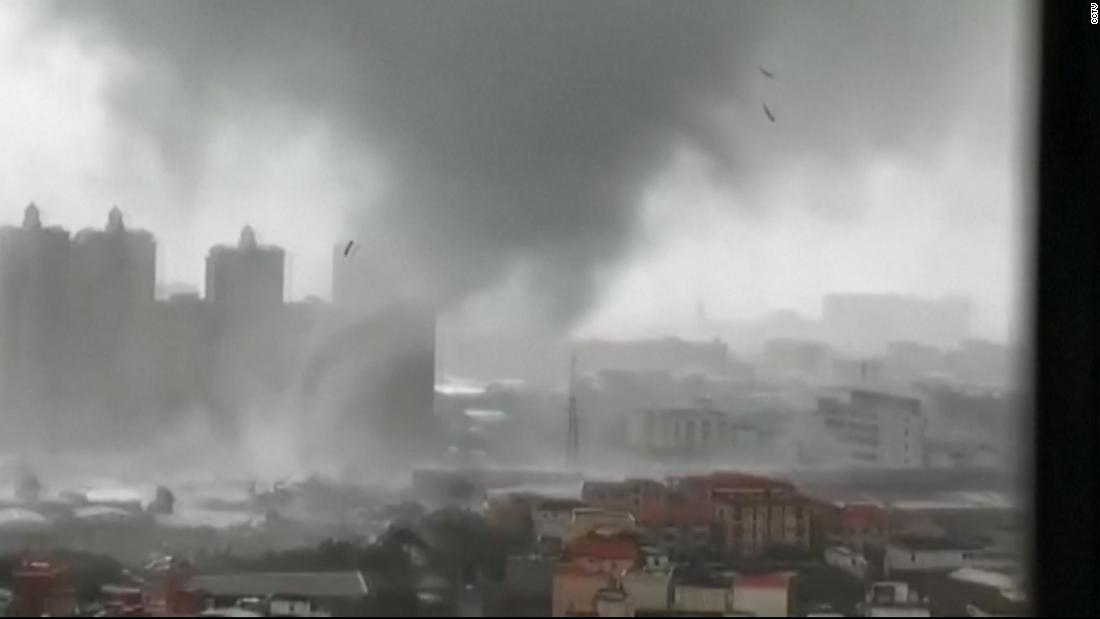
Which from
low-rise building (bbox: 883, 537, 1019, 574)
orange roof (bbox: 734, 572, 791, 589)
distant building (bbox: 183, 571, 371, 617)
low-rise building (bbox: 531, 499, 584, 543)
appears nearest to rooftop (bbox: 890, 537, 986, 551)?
low-rise building (bbox: 883, 537, 1019, 574)

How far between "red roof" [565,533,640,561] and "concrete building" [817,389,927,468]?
23 cm

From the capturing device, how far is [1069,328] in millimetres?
1124

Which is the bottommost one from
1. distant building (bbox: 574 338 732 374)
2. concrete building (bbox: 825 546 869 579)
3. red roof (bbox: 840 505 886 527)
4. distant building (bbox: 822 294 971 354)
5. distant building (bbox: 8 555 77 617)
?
distant building (bbox: 8 555 77 617)

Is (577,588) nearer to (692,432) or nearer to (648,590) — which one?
(648,590)

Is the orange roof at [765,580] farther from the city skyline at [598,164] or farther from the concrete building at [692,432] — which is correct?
the city skyline at [598,164]

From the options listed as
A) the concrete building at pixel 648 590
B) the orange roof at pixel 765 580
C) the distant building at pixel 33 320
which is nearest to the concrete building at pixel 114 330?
the distant building at pixel 33 320

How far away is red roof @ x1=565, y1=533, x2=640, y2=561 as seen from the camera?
115 cm

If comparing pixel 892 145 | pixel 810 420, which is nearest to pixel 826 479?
pixel 810 420

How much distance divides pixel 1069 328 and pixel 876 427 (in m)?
0.21

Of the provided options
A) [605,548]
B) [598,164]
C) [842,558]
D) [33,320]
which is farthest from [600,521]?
[33,320]

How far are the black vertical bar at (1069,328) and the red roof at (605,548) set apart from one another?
1.28 ft

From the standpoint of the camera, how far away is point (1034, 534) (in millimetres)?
1140

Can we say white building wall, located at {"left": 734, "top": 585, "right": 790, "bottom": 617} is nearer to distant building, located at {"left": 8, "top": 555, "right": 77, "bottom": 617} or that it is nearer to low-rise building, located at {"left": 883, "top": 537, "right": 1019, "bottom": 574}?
low-rise building, located at {"left": 883, "top": 537, "right": 1019, "bottom": 574}

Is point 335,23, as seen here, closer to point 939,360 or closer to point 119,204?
point 119,204
